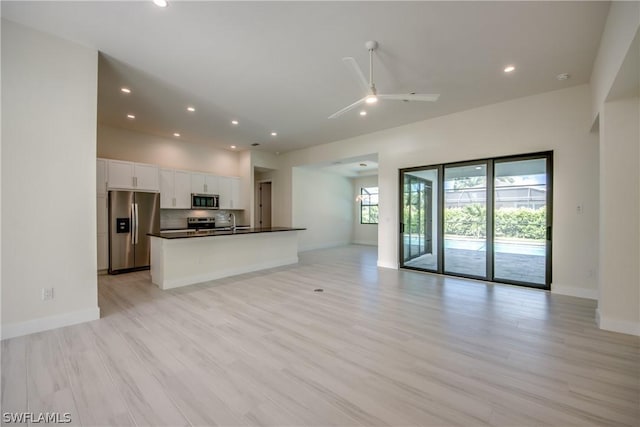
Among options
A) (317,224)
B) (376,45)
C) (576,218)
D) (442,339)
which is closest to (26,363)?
(442,339)

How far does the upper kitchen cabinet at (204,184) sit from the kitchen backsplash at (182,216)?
66 cm

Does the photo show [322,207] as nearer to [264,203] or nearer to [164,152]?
[264,203]

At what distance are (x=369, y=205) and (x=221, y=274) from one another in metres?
7.21

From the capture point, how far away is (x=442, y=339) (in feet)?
8.57

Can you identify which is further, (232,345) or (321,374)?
(232,345)

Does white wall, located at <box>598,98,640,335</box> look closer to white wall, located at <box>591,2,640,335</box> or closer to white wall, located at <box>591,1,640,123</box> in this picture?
white wall, located at <box>591,2,640,335</box>

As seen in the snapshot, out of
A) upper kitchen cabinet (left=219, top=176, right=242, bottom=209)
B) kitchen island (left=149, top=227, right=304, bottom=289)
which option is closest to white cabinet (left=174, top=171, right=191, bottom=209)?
upper kitchen cabinet (left=219, top=176, right=242, bottom=209)

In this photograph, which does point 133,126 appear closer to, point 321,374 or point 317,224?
point 317,224

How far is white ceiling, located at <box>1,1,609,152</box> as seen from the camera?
8.18 feet

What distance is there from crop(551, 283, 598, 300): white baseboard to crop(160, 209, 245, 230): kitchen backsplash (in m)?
7.64

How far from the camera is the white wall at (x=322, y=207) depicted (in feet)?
28.5

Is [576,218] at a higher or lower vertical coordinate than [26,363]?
higher

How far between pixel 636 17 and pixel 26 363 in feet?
17.8

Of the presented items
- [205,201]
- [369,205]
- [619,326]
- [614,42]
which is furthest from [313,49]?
[369,205]
